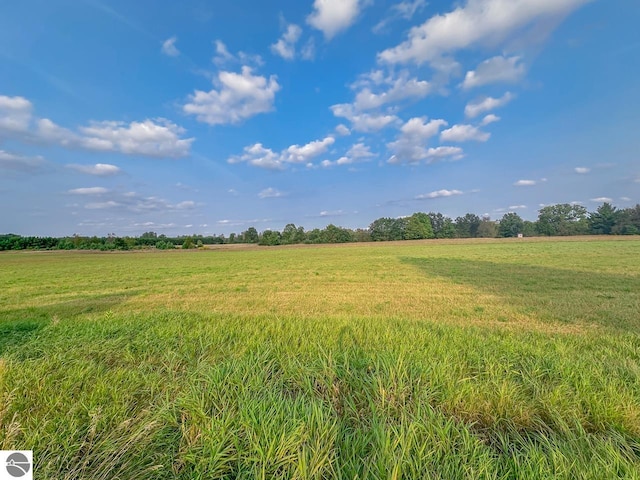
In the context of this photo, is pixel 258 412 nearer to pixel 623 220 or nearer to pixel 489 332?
pixel 489 332

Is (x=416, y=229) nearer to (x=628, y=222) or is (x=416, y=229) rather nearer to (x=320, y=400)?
(x=628, y=222)

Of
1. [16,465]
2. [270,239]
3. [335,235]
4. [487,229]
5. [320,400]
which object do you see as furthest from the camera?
[487,229]

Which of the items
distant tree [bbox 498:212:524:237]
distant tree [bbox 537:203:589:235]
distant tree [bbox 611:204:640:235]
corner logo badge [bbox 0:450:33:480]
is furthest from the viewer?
distant tree [bbox 498:212:524:237]

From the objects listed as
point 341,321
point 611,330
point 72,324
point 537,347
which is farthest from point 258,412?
point 611,330

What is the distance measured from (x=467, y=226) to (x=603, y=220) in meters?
41.5

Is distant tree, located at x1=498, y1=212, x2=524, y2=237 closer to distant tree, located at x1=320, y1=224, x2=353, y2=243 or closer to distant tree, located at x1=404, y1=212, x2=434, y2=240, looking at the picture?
distant tree, located at x1=404, y1=212, x2=434, y2=240

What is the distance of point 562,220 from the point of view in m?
101

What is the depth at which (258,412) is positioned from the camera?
2.65 m

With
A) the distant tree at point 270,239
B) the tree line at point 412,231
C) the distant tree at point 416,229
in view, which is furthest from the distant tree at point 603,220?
the distant tree at point 270,239

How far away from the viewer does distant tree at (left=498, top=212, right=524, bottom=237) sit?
4204 inches

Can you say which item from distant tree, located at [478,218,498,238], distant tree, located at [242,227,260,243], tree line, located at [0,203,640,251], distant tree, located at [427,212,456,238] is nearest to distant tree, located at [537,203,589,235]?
tree line, located at [0,203,640,251]

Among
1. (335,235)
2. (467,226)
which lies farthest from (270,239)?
(467,226)

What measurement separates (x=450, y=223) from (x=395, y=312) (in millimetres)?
121422

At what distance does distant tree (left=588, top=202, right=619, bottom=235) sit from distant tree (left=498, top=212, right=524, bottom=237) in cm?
2178
